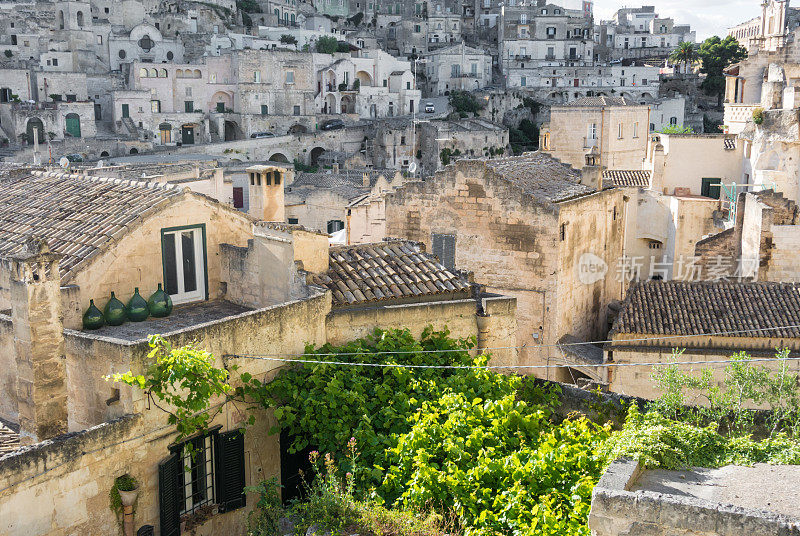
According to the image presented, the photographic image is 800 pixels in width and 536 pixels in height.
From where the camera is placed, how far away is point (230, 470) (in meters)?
9.96

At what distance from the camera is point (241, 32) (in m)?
87.0

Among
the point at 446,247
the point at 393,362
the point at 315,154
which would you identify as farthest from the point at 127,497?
the point at 315,154

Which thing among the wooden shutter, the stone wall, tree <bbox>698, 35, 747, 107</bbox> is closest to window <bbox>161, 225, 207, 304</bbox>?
the wooden shutter

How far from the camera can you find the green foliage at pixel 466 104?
275 ft

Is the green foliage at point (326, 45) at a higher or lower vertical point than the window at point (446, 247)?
higher

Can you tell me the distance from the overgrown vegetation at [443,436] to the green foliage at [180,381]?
2cm

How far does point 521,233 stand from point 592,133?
2733 centimetres

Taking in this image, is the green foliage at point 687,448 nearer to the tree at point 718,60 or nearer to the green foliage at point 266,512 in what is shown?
the green foliage at point 266,512

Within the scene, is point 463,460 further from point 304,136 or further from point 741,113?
point 304,136

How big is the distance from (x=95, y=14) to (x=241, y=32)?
14.8 meters

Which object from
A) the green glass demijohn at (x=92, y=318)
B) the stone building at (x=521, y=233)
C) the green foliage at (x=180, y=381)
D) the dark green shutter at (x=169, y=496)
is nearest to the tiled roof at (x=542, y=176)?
the stone building at (x=521, y=233)

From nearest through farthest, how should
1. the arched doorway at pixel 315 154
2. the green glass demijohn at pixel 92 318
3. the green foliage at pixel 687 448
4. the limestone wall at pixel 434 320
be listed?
the green foliage at pixel 687 448 < the green glass demijohn at pixel 92 318 < the limestone wall at pixel 434 320 < the arched doorway at pixel 315 154

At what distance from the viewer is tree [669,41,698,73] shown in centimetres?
9300

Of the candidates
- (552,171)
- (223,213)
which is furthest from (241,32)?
(223,213)
